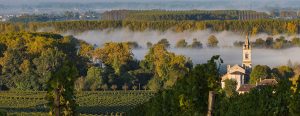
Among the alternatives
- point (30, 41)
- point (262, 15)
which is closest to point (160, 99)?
point (30, 41)

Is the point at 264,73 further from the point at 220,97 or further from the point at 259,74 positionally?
the point at 220,97

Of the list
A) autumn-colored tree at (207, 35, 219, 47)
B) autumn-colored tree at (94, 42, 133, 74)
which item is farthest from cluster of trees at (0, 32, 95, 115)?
autumn-colored tree at (207, 35, 219, 47)

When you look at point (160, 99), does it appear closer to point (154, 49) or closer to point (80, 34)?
point (154, 49)

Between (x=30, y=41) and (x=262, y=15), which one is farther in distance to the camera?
(x=262, y=15)

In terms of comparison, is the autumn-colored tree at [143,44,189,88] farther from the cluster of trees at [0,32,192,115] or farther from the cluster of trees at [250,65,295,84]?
the cluster of trees at [250,65,295,84]

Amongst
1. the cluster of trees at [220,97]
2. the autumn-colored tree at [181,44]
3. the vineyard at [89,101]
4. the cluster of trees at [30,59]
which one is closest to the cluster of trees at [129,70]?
the cluster of trees at [30,59]

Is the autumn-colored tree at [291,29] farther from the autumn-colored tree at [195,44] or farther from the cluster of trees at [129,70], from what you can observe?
the cluster of trees at [129,70]

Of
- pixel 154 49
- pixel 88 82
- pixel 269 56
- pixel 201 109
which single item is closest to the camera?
pixel 201 109
